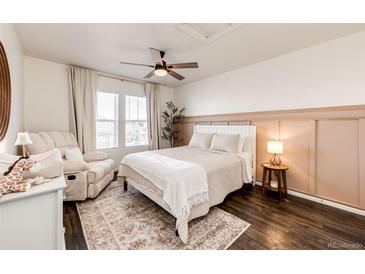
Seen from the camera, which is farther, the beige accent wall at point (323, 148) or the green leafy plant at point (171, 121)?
the green leafy plant at point (171, 121)

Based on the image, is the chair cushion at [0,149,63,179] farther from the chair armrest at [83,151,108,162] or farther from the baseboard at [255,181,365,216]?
the baseboard at [255,181,365,216]

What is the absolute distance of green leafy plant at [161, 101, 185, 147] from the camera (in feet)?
16.8

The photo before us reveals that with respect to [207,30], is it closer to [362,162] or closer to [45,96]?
[362,162]

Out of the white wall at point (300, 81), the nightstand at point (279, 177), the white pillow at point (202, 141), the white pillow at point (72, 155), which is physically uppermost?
the white wall at point (300, 81)

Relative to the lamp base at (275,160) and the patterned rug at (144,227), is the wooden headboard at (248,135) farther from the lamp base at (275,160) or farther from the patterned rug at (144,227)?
the patterned rug at (144,227)

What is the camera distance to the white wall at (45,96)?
304 centimetres

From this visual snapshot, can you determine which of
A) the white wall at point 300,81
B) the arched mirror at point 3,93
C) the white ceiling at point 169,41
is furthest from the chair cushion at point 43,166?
the white wall at point 300,81

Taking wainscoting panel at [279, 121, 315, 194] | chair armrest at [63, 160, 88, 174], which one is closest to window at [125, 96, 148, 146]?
chair armrest at [63, 160, 88, 174]

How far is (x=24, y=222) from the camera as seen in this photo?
1.05 meters

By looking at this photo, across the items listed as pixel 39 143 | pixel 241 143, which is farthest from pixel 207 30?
pixel 39 143

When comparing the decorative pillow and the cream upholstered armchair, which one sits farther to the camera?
the decorative pillow

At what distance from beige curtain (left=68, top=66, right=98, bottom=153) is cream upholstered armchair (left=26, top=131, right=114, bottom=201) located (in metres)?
0.33

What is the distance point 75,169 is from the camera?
2373mm
